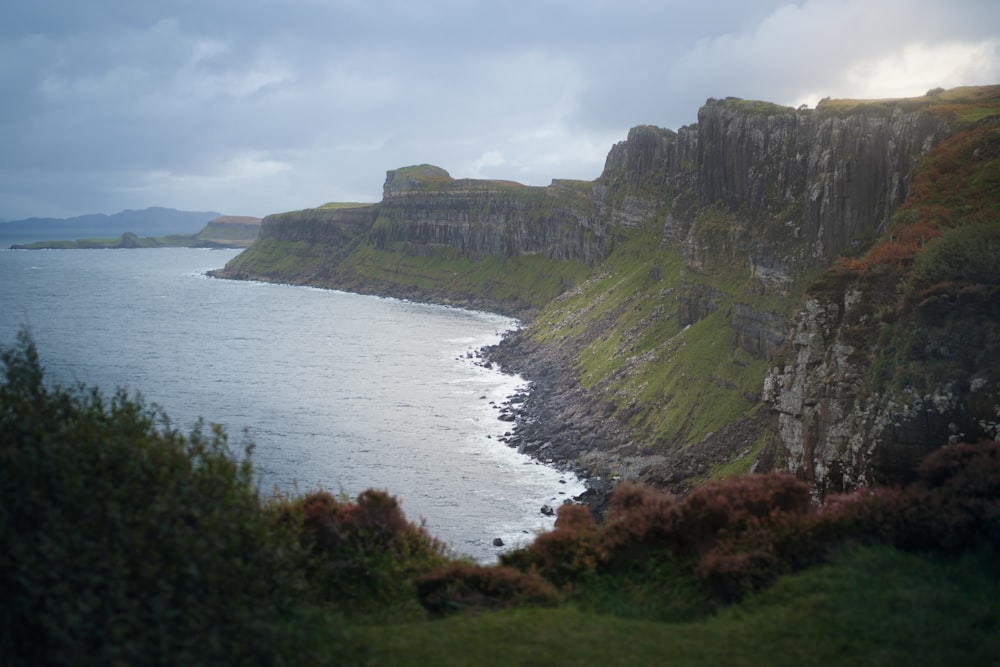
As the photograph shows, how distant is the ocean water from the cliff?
7.71 m

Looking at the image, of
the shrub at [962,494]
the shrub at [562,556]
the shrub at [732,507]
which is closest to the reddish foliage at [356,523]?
the shrub at [562,556]

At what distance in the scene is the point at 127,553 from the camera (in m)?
15.3

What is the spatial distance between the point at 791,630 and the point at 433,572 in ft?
27.9

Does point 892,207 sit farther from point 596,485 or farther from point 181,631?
point 181,631

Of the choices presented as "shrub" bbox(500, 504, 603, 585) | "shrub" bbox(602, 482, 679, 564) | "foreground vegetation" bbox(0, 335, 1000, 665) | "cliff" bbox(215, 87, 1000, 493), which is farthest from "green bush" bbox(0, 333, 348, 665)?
"cliff" bbox(215, 87, 1000, 493)

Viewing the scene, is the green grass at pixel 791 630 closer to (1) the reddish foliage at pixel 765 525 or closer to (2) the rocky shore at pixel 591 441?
(1) the reddish foliage at pixel 765 525

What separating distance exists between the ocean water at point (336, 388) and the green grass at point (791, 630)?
338 inches

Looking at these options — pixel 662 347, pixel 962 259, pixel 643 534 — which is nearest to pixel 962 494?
pixel 643 534

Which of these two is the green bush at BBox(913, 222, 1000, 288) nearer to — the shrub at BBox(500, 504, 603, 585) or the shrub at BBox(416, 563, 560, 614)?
the shrub at BBox(500, 504, 603, 585)

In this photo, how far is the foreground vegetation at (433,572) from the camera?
46.9ft

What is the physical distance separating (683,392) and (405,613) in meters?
53.4

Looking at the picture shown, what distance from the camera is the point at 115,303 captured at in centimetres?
16275

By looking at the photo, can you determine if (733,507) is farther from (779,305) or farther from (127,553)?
(779,305)

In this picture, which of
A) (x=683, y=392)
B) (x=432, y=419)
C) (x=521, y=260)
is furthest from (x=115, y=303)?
(x=683, y=392)
